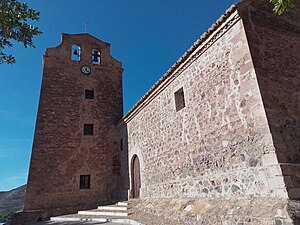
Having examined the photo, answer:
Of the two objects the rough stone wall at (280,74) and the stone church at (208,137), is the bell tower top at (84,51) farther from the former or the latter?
the rough stone wall at (280,74)

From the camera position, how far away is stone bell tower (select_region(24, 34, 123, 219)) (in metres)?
10.0

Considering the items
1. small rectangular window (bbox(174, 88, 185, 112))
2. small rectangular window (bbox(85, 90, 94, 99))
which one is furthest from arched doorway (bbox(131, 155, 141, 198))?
small rectangular window (bbox(85, 90, 94, 99))

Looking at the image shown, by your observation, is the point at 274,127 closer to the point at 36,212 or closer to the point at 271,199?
the point at 271,199

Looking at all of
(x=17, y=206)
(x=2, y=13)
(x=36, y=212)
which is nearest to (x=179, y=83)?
(x=2, y=13)

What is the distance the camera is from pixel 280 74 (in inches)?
Answer: 173

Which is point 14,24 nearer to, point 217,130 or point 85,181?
point 217,130

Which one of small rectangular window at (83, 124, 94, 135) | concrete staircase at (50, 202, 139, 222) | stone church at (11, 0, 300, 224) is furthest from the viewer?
small rectangular window at (83, 124, 94, 135)

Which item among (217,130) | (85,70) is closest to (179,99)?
(217,130)

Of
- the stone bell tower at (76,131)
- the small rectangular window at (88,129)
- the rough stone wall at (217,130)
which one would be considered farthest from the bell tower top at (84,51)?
the rough stone wall at (217,130)

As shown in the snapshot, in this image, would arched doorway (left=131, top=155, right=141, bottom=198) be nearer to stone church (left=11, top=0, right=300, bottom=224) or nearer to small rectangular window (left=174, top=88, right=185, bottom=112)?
stone church (left=11, top=0, right=300, bottom=224)

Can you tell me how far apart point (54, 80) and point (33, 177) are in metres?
5.22

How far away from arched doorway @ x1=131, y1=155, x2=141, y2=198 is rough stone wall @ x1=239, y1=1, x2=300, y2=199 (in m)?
6.37

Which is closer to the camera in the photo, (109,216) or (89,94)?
(109,216)

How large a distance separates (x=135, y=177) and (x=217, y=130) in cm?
573
